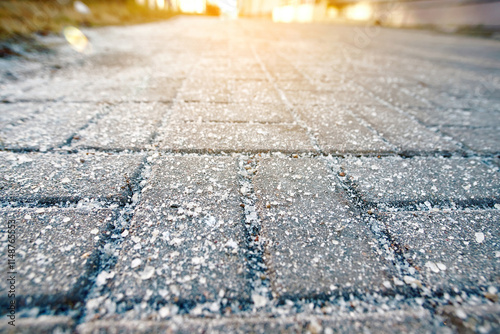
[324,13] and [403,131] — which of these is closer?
[403,131]

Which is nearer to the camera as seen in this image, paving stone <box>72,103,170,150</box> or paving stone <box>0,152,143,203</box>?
paving stone <box>0,152,143,203</box>

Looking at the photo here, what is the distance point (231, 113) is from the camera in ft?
4.77

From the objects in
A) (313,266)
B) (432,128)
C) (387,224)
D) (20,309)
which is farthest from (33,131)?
(432,128)

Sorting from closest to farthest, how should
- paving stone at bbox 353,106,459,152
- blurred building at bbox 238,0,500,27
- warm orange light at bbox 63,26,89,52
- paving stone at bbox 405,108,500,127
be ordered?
paving stone at bbox 353,106,459,152 → paving stone at bbox 405,108,500,127 → warm orange light at bbox 63,26,89,52 → blurred building at bbox 238,0,500,27

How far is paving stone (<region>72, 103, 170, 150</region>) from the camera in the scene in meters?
1.11

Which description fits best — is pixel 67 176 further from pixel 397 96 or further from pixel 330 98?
pixel 397 96

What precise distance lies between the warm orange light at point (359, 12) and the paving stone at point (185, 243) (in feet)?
44.8

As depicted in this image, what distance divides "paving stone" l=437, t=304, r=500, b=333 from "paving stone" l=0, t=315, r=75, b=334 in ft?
2.65

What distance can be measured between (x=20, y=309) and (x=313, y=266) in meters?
0.67

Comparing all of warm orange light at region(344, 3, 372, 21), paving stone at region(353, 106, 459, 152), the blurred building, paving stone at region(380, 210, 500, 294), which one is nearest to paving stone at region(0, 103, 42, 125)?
paving stone at region(380, 210, 500, 294)

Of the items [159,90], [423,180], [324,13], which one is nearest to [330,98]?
[423,180]

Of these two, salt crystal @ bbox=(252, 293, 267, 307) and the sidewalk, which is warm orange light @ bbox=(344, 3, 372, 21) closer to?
the sidewalk

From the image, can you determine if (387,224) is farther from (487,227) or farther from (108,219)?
(108,219)

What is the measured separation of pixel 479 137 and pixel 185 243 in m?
1.64
